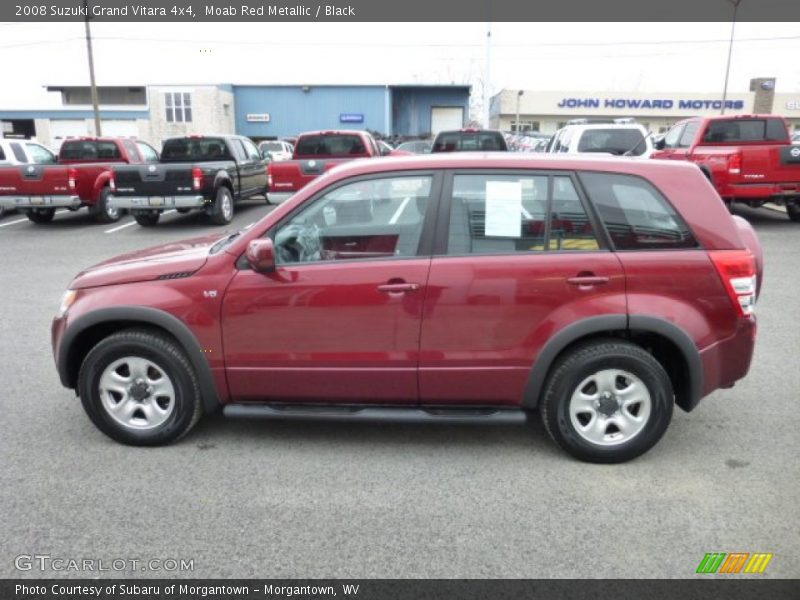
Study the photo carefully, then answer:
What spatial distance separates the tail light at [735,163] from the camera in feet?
38.2

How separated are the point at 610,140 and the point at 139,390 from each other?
11922 millimetres

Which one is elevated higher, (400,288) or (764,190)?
(400,288)

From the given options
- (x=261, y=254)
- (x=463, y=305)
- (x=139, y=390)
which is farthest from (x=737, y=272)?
(x=139, y=390)

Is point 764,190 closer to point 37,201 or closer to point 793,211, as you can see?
point 793,211

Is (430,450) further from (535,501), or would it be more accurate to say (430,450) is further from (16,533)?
(16,533)

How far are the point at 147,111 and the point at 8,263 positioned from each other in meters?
46.5

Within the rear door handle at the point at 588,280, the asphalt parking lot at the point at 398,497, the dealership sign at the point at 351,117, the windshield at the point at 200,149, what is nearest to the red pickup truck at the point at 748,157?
the asphalt parking lot at the point at 398,497

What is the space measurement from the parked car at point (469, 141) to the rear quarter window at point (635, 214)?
1244 centimetres

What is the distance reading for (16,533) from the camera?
3.13m

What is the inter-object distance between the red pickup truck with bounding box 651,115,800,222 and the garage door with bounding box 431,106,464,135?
39164 mm

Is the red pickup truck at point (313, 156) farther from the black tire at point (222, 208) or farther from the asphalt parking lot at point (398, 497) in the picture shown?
the asphalt parking lot at point (398, 497)

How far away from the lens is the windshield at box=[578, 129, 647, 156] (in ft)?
44.2

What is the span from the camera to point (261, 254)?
3641 mm

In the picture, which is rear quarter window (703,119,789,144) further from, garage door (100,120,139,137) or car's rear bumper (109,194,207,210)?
garage door (100,120,139,137)
